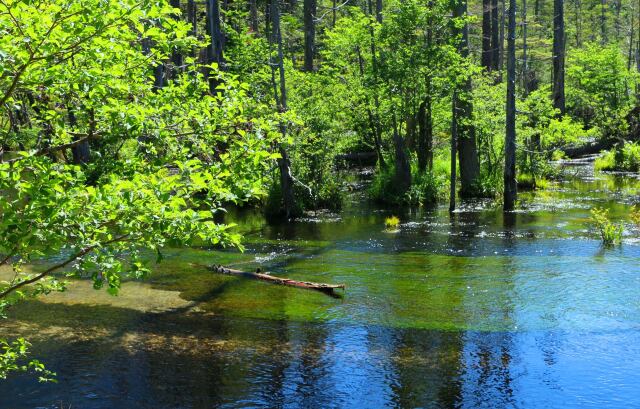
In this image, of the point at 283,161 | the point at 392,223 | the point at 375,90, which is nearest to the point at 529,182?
the point at 375,90

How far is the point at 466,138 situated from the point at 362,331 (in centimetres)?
1387

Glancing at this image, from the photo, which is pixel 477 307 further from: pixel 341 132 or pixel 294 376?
pixel 341 132

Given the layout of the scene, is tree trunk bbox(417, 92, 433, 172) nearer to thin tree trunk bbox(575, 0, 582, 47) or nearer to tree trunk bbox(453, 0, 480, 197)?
tree trunk bbox(453, 0, 480, 197)

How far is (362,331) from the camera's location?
9516mm

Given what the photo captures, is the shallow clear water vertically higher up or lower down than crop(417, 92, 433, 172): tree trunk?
lower down

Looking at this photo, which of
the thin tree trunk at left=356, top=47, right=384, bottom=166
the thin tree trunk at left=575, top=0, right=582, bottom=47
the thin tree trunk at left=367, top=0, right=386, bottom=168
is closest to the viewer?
the thin tree trunk at left=367, top=0, right=386, bottom=168

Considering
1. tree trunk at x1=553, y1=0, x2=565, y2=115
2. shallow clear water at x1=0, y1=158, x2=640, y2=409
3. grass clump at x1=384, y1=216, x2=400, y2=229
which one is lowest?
shallow clear water at x1=0, y1=158, x2=640, y2=409

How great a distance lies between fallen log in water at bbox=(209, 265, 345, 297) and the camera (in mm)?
11492

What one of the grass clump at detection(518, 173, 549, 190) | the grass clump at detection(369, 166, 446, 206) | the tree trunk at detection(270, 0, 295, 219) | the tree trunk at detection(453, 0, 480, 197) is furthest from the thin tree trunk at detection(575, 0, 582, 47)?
the tree trunk at detection(270, 0, 295, 219)

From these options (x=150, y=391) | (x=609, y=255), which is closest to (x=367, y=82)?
(x=609, y=255)

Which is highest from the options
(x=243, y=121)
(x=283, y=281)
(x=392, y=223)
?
(x=243, y=121)

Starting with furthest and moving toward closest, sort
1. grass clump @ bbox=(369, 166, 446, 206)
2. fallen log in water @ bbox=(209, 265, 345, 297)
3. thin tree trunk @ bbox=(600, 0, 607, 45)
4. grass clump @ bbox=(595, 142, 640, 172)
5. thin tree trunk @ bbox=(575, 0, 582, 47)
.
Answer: thin tree trunk @ bbox=(600, 0, 607, 45)
thin tree trunk @ bbox=(575, 0, 582, 47)
grass clump @ bbox=(595, 142, 640, 172)
grass clump @ bbox=(369, 166, 446, 206)
fallen log in water @ bbox=(209, 265, 345, 297)

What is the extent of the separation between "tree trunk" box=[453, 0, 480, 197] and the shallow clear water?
6.95 m

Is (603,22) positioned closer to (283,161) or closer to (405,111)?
(405,111)
